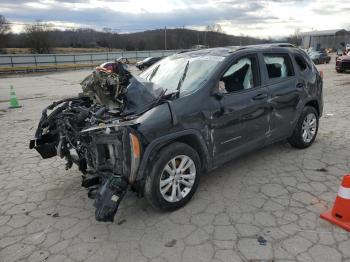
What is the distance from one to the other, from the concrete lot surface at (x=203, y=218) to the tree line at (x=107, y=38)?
36.5m

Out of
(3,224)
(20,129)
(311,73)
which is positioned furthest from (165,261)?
(20,129)

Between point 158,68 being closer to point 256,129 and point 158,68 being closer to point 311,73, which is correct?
point 256,129

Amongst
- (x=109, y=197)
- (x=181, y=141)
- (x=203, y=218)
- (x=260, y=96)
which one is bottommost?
(x=203, y=218)

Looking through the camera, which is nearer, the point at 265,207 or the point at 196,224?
the point at 196,224

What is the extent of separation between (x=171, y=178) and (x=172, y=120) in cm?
67

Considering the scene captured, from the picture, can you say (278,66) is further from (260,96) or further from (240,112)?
(240,112)

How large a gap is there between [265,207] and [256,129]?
1.17 meters

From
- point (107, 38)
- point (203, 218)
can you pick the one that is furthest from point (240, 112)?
point (107, 38)

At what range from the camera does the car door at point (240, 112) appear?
3971 mm

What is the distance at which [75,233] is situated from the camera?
3385 mm

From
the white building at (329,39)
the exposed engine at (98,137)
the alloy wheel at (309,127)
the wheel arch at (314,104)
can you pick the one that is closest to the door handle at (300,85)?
the wheel arch at (314,104)

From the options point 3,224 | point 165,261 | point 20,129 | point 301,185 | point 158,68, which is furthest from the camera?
point 20,129

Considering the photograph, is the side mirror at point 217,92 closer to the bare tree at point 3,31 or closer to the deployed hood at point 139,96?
the deployed hood at point 139,96

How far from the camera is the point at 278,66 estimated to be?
4.91 metres
